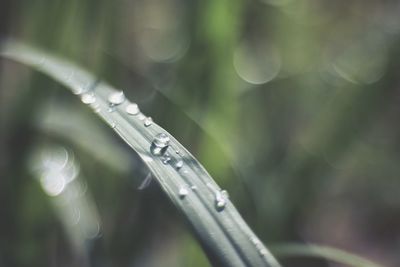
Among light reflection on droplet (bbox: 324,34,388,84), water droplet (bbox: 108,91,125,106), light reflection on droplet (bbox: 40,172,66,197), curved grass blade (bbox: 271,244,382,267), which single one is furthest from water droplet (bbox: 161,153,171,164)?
light reflection on droplet (bbox: 324,34,388,84)

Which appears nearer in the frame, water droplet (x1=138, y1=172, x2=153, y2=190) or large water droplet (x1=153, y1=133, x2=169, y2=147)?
large water droplet (x1=153, y1=133, x2=169, y2=147)

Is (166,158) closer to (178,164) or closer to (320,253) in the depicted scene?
(178,164)

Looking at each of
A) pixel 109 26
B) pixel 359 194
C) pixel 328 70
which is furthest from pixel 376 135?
pixel 109 26

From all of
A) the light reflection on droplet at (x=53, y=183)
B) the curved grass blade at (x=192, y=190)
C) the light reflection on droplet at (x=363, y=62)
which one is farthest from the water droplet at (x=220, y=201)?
the light reflection on droplet at (x=363, y=62)

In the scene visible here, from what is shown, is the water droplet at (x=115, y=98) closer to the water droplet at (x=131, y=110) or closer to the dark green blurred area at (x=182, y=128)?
the water droplet at (x=131, y=110)

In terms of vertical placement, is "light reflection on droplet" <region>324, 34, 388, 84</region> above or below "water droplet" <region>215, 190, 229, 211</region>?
above

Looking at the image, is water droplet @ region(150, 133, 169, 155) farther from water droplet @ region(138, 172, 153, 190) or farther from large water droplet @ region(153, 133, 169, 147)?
water droplet @ region(138, 172, 153, 190)
